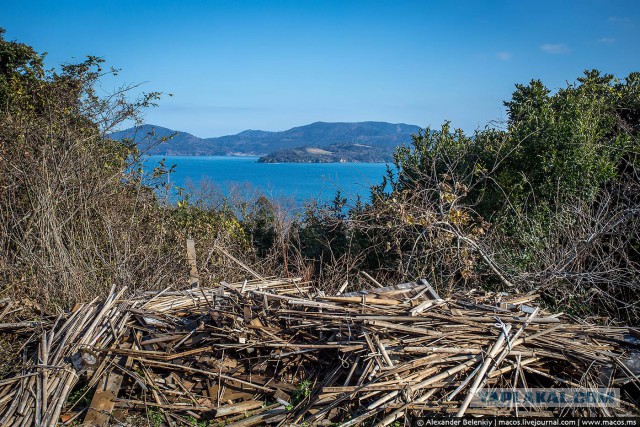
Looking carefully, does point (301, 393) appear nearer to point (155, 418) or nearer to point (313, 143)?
point (155, 418)

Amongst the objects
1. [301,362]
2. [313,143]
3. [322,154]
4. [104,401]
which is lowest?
[322,154]

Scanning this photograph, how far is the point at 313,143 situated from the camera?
331 feet

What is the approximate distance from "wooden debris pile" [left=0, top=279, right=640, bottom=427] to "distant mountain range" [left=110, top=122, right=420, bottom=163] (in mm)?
7312

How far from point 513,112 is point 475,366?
25.4 feet

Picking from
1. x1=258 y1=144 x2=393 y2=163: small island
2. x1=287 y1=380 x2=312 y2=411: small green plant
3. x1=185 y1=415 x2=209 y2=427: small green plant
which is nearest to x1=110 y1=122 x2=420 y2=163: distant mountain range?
x1=258 y1=144 x2=393 y2=163: small island

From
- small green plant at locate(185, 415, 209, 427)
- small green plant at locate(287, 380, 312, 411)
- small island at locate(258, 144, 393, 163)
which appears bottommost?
small island at locate(258, 144, 393, 163)

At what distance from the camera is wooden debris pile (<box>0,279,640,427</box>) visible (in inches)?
160

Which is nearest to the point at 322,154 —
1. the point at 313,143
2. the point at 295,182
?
the point at 295,182

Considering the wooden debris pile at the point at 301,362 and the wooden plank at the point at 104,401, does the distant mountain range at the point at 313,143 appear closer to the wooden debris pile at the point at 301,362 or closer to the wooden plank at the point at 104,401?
the wooden debris pile at the point at 301,362

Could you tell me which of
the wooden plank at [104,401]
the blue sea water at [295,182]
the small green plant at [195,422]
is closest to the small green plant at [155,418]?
the small green plant at [195,422]

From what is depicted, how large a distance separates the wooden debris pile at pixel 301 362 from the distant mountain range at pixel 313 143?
7312 mm

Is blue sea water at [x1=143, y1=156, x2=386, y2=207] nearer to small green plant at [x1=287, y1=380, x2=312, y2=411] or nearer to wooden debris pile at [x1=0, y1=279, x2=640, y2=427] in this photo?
wooden debris pile at [x1=0, y1=279, x2=640, y2=427]

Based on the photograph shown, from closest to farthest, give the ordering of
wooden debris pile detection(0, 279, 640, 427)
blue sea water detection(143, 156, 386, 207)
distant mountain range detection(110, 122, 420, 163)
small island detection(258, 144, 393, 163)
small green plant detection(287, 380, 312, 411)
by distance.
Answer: wooden debris pile detection(0, 279, 640, 427), small green plant detection(287, 380, 312, 411), blue sea water detection(143, 156, 386, 207), distant mountain range detection(110, 122, 420, 163), small island detection(258, 144, 393, 163)

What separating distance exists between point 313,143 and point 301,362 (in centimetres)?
9762
